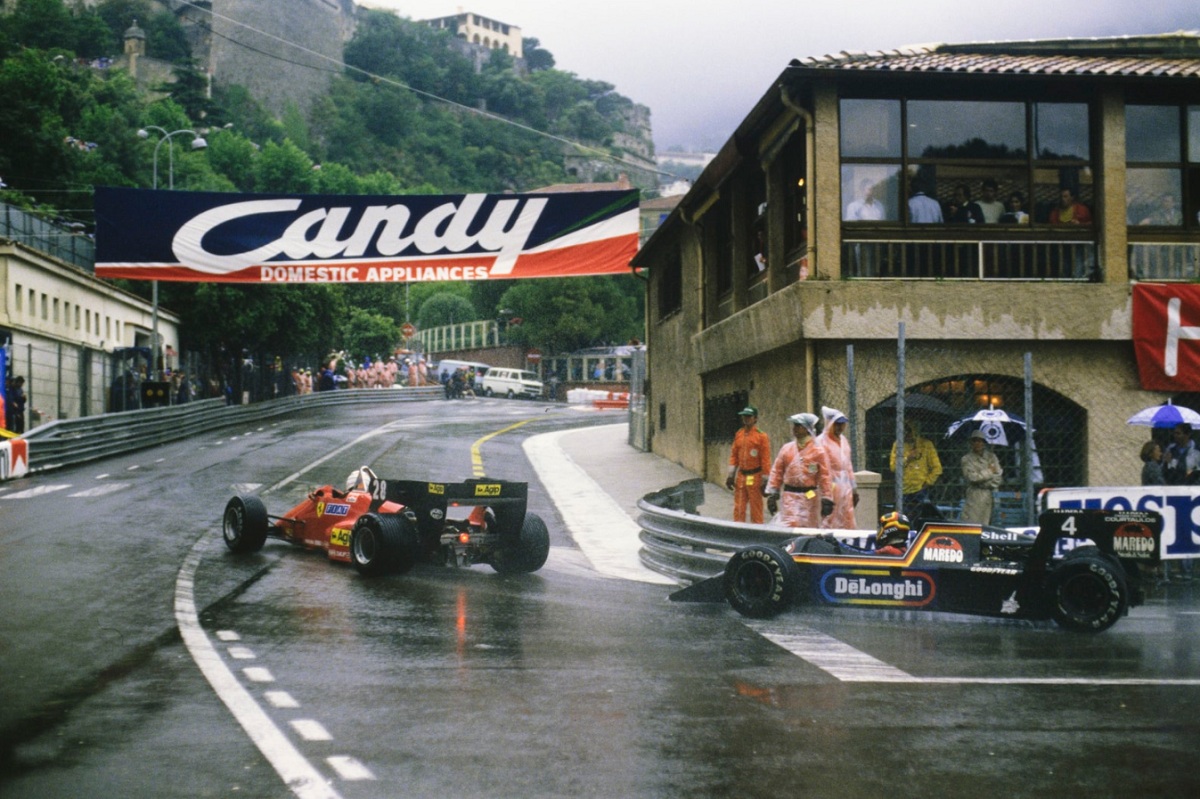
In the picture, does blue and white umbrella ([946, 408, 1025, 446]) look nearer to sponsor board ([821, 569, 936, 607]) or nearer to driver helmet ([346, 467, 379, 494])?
sponsor board ([821, 569, 936, 607])

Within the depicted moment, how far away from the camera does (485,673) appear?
8391 mm

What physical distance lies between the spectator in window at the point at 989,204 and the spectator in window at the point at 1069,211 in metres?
0.82

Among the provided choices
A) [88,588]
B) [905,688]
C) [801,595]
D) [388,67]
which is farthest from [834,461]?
[388,67]

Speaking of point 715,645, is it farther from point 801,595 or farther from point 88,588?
point 88,588

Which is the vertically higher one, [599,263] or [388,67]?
[388,67]

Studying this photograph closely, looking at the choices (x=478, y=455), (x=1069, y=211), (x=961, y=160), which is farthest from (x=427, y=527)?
(x=478, y=455)

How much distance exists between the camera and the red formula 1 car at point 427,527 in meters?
13.0

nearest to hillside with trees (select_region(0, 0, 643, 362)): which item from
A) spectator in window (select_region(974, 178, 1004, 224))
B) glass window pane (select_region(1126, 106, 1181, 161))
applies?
spectator in window (select_region(974, 178, 1004, 224))

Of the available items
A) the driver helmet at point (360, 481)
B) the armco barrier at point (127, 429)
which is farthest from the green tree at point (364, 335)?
the driver helmet at point (360, 481)

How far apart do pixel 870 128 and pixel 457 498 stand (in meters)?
8.71

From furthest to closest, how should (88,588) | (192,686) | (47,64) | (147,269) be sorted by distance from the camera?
(47,64)
(147,269)
(88,588)
(192,686)

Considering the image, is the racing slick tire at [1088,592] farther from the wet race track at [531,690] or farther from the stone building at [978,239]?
the stone building at [978,239]

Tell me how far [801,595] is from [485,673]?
353cm

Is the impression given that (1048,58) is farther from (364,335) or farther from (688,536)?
(364,335)
